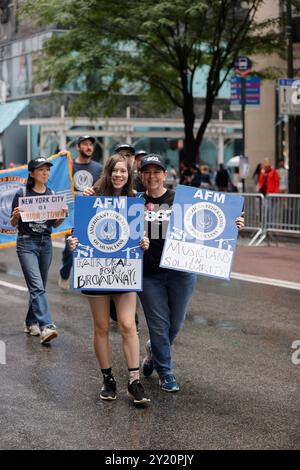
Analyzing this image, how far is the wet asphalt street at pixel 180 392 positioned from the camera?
19.7ft

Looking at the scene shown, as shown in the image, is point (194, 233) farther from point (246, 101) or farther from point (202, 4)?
point (246, 101)

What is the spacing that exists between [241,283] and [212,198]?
6.69m

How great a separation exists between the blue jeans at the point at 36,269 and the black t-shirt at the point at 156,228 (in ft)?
7.32

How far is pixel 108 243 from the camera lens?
23.0 ft

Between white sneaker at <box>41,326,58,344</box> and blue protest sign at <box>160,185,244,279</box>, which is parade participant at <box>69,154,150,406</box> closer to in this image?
blue protest sign at <box>160,185,244,279</box>

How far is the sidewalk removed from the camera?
15.1m

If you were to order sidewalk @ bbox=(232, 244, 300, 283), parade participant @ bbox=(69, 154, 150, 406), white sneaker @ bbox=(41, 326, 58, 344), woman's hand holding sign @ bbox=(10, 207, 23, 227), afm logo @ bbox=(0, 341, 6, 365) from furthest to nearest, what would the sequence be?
sidewalk @ bbox=(232, 244, 300, 283), woman's hand holding sign @ bbox=(10, 207, 23, 227), white sneaker @ bbox=(41, 326, 58, 344), afm logo @ bbox=(0, 341, 6, 365), parade participant @ bbox=(69, 154, 150, 406)

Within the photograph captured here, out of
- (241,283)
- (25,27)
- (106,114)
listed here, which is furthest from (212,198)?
(25,27)

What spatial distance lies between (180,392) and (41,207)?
2784mm

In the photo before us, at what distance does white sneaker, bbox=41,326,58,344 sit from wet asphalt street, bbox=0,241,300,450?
0.09 metres

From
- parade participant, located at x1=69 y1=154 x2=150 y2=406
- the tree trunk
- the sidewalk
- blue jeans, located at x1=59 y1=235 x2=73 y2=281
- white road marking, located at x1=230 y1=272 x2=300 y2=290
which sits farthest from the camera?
the tree trunk

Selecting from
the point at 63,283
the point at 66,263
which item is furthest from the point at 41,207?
the point at 63,283

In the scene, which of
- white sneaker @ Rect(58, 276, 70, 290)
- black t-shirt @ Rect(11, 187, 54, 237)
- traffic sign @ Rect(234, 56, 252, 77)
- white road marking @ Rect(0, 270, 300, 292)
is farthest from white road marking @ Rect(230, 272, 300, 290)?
traffic sign @ Rect(234, 56, 252, 77)

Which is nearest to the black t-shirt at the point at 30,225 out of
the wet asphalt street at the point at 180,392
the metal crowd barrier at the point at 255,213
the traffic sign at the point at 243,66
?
the wet asphalt street at the point at 180,392
